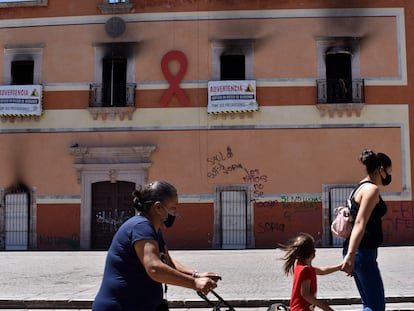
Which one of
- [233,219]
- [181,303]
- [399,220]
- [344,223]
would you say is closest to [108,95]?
[233,219]

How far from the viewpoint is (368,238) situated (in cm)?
514

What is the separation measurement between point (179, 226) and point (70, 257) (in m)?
4.35

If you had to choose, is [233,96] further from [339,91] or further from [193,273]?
[193,273]

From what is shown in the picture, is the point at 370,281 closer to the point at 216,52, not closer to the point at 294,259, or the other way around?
the point at 294,259

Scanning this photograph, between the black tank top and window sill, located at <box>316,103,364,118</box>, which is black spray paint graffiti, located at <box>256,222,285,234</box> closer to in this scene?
window sill, located at <box>316,103,364,118</box>

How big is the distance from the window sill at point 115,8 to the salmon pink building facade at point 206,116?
5 centimetres

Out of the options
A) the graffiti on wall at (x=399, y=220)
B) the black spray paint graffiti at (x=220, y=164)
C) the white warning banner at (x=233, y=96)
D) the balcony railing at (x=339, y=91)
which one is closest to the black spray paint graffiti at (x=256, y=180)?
the black spray paint graffiti at (x=220, y=164)

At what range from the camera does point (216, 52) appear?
2214 cm

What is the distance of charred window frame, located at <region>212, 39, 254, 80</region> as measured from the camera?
72.2 feet

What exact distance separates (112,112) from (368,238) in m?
17.8

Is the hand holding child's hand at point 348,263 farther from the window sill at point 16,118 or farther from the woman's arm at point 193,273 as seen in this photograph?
the window sill at point 16,118

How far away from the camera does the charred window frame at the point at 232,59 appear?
22000 millimetres

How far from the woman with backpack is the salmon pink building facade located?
16.1 metres

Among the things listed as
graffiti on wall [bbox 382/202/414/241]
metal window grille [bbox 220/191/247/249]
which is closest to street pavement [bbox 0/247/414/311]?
graffiti on wall [bbox 382/202/414/241]
